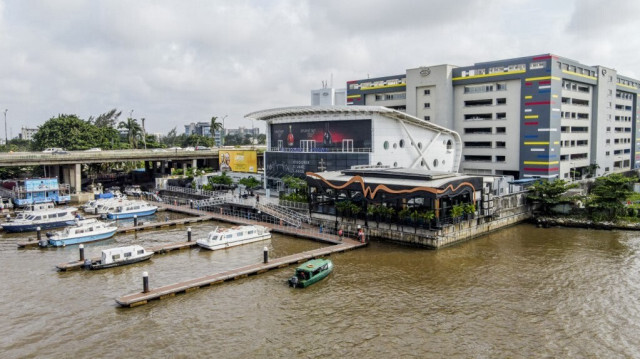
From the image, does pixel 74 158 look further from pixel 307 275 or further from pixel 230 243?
pixel 307 275

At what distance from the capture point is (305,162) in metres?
67.6

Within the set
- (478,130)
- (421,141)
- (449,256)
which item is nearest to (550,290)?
(449,256)

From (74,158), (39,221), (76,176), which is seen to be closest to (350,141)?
(39,221)

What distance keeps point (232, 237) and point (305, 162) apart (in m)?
24.1

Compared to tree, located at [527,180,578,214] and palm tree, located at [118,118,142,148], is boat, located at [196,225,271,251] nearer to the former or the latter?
tree, located at [527,180,578,214]

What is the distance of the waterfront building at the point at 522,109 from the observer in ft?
234

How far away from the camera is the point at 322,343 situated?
→ 25.1 m

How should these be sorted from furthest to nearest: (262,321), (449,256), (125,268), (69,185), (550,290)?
1. (69,185)
2. (449,256)
3. (125,268)
4. (550,290)
5. (262,321)

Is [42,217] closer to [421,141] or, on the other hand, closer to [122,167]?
[421,141]

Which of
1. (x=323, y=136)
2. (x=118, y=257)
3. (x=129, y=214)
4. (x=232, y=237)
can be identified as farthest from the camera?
(x=323, y=136)

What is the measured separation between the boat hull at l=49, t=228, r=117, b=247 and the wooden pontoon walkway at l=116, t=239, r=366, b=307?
66.3ft

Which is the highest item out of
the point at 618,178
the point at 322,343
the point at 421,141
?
the point at 421,141

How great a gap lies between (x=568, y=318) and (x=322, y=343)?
15.1 metres

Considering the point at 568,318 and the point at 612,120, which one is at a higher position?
the point at 612,120
